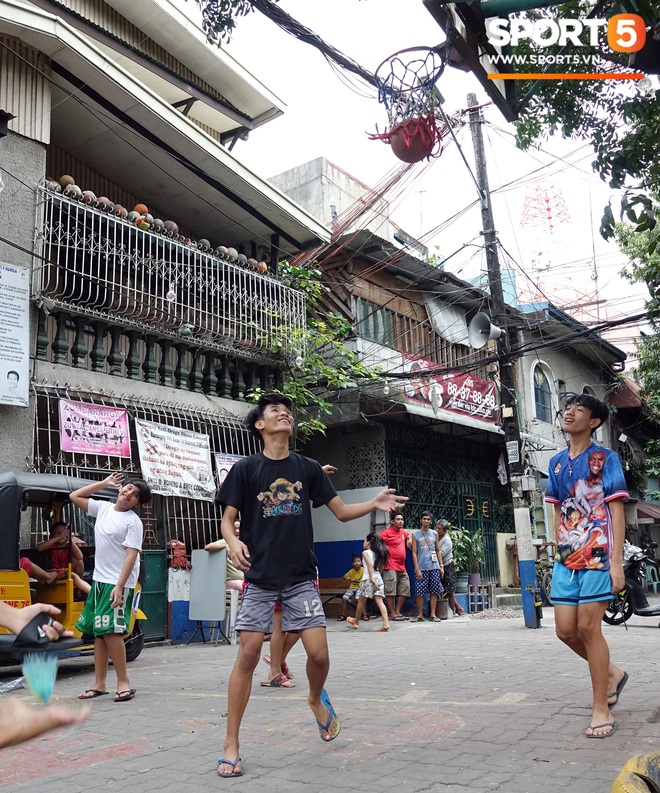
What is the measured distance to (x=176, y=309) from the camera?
13.1 m

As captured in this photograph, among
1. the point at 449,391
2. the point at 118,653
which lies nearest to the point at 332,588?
the point at 449,391

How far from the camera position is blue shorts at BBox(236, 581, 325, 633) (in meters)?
4.39

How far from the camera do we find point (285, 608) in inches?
176

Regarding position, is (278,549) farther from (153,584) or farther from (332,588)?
(332,588)

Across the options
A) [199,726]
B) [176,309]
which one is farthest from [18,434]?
[199,726]

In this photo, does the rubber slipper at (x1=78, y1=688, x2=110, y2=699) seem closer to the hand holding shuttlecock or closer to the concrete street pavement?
the concrete street pavement

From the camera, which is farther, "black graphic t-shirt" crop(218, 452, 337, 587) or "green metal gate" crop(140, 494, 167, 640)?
"green metal gate" crop(140, 494, 167, 640)

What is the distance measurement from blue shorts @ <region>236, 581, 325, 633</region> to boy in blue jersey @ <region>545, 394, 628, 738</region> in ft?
4.91

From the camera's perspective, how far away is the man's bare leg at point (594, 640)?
15.0 ft

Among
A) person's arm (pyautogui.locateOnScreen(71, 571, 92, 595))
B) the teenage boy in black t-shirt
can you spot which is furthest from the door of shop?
the teenage boy in black t-shirt

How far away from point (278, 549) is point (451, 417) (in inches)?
512

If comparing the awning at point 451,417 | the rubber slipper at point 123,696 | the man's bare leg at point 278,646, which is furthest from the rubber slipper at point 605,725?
the awning at point 451,417

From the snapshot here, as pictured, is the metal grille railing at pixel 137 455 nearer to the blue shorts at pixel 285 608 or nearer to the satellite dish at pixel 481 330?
the satellite dish at pixel 481 330

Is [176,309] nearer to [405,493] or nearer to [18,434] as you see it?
[18,434]
